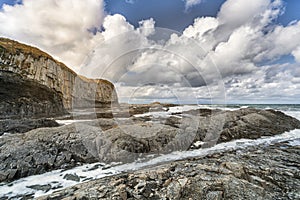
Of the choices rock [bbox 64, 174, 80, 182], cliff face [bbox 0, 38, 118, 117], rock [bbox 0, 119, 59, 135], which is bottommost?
rock [bbox 64, 174, 80, 182]

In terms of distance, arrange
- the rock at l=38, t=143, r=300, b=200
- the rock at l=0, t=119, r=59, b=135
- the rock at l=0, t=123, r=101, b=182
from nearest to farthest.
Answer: the rock at l=38, t=143, r=300, b=200 → the rock at l=0, t=123, r=101, b=182 → the rock at l=0, t=119, r=59, b=135

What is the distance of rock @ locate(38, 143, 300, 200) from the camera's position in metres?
4.01

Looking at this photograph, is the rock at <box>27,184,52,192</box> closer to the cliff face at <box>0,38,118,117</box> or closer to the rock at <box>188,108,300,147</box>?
the rock at <box>188,108,300,147</box>

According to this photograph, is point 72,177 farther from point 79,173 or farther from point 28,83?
point 28,83

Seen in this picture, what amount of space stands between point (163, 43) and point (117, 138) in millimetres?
7101

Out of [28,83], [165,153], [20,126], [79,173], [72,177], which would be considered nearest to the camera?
[72,177]

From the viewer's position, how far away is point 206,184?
4.30 metres

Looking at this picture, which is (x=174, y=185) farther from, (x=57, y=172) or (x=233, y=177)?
(x=57, y=172)

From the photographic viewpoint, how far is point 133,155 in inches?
Result: 330

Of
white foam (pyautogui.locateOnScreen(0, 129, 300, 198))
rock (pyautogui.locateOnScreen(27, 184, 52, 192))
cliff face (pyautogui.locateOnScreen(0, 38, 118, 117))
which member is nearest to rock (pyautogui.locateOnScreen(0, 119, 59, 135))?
white foam (pyautogui.locateOnScreen(0, 129, 300, 198))

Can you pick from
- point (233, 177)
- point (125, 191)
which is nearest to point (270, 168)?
point (233, 177)

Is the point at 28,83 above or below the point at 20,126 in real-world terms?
above

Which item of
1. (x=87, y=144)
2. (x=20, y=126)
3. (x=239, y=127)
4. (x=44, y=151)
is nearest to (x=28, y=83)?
(x=20, y=126)

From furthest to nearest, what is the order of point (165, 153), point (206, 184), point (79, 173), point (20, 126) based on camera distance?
point (20, 126), point (165, 153), point (79, 173), point (206, 184)
